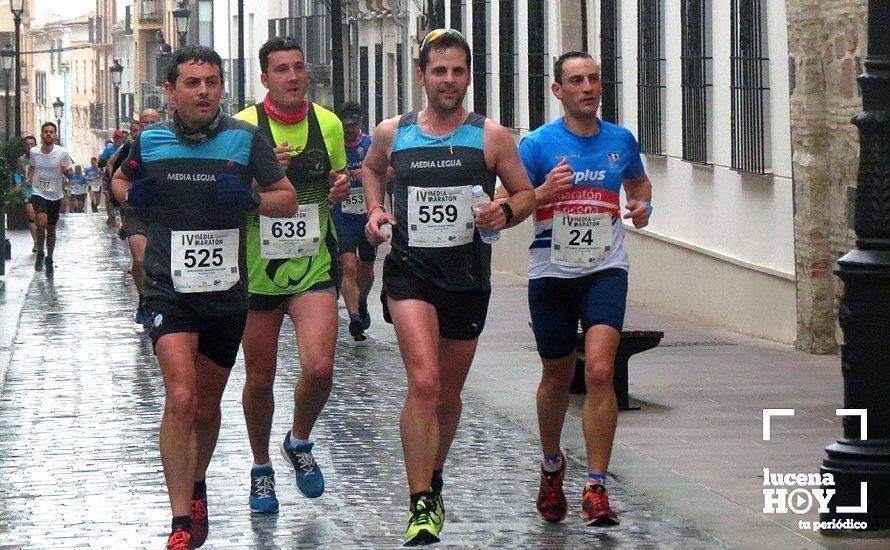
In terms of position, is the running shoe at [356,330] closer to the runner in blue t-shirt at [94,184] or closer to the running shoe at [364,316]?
the running shoe at [364,316]

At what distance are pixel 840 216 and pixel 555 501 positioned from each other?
6.56 m

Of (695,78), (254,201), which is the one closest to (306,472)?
(254,201)

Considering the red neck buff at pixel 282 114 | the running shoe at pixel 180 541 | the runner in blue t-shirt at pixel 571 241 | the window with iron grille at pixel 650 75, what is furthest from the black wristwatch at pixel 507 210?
the window with iron grille at pixel 650 75

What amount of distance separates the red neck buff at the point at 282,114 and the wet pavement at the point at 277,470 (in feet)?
5.34

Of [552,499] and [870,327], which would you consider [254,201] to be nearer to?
[552,499]

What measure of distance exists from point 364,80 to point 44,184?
56.0 feet

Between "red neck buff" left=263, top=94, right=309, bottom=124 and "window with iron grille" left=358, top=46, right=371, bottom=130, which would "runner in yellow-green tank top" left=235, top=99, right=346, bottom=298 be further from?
"window with iron grille" left=358, top=46, right=371, bottom=130

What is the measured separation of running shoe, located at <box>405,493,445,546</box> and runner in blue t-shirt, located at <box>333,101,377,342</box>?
8.20m

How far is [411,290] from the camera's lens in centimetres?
756

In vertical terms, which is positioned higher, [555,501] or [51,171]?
[51,171]

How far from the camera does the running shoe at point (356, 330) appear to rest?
15383mm

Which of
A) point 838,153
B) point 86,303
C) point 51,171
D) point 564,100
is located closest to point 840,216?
point 838,153

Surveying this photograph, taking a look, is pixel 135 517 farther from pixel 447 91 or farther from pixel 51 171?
pixel 51 171

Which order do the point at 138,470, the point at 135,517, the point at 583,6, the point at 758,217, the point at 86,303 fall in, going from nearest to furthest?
1. the point at 135,517
2. the point at 138,470
3. the point at 583,6
4. the point at 758,217
5. the point at 86,303
